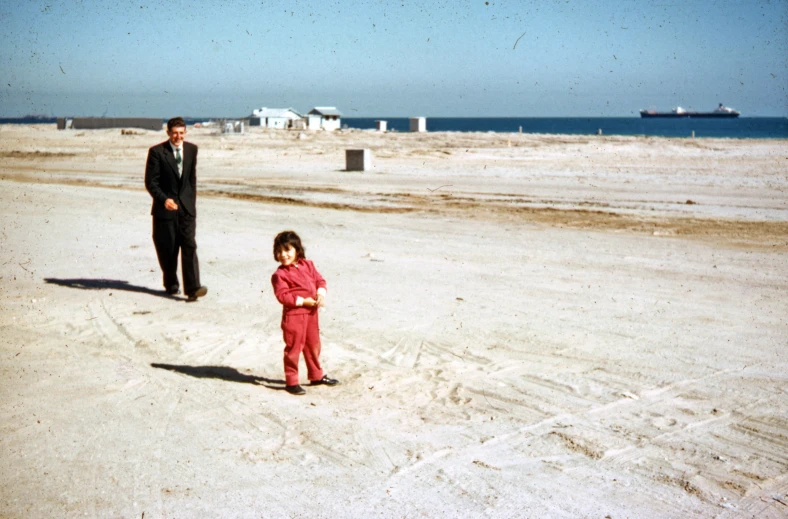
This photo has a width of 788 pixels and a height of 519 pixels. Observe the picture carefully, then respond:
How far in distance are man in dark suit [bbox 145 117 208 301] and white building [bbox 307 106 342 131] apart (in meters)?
73.5

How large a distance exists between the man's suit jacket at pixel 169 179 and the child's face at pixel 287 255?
3390 mm

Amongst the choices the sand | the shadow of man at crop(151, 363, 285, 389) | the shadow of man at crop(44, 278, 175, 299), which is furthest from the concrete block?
the shadow of man at crop(151, 363, 285, 389)

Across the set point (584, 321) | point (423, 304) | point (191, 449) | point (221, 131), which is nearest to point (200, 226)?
point (423, 304)

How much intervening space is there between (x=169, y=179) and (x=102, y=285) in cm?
202

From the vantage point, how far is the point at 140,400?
5812mm

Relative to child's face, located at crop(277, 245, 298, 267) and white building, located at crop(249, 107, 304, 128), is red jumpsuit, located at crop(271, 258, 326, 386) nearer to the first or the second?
child's face, located at crop(277, 245, 298, 267)

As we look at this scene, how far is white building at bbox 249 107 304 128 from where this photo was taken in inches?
3602

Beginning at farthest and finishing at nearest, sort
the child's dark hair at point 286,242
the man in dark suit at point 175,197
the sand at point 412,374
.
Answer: the man in dark suit at point 175,197 < the child's dark hair at point 286,242 < the sand at point 412,374

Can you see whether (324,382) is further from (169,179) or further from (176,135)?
(176,135)

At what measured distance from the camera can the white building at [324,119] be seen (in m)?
84.2

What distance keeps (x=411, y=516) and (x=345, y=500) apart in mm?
391

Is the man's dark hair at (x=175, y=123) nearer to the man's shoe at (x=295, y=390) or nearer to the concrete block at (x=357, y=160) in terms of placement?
the man's shoe at (x=295, y=390)

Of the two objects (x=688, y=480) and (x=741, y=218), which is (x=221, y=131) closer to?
(x=741, y=218)

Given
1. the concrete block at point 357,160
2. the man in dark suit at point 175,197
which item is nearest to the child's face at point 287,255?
the man in dark suit at point 175,197
